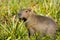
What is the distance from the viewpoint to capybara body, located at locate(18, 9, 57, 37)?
780cm

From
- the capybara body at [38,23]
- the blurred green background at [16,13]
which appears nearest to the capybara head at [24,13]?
the capybara body at [38,23]

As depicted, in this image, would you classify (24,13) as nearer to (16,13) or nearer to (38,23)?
(38,23)

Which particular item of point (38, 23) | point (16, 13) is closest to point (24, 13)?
point (38, 23)

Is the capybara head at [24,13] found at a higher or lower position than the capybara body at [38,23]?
higher

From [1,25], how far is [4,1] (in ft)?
7.47

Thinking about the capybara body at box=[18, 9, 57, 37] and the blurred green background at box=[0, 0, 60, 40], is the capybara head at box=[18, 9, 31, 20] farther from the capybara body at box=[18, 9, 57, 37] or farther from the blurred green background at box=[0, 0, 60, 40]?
the blurred green background at box=[0, 0, 60, 40]

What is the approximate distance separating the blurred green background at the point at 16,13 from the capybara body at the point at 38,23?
184 millimetres

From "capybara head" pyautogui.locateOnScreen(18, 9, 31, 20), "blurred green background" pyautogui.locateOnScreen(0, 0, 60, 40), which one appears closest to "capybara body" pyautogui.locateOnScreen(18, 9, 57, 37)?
"capybara head" pyautogui.locateOnScreen(18, 9, 31, 20)

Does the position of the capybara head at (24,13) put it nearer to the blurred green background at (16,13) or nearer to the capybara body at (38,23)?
the capybara body at (38,23)

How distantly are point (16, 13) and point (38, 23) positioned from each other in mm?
1428

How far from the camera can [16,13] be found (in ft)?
30.4

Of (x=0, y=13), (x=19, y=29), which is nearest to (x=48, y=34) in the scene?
(x=19, y=29)

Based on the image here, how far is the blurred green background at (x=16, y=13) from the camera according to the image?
7.89 m

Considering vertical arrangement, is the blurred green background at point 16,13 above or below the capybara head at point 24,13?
below
